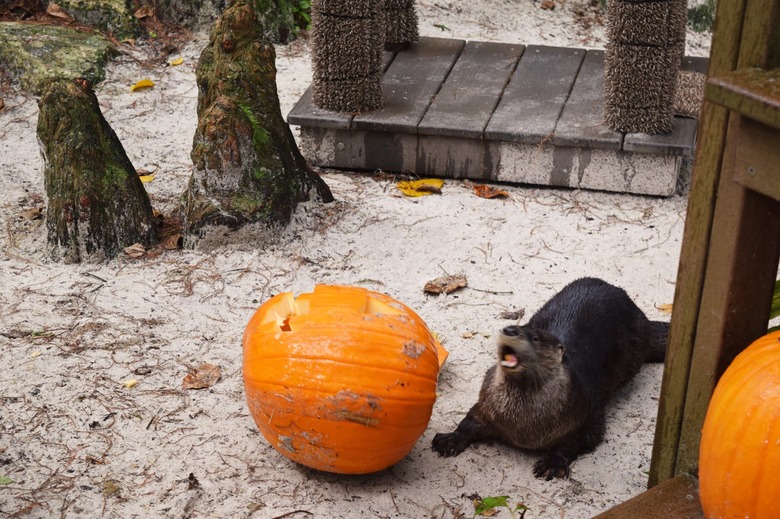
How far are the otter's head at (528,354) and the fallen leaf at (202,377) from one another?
1.39m

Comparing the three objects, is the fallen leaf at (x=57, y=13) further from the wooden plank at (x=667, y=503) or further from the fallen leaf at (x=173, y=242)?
the wooden plank at (x=667, y=503)

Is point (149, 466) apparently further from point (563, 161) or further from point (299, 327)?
point (563, 161)

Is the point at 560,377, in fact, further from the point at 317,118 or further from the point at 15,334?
the point at 317,118

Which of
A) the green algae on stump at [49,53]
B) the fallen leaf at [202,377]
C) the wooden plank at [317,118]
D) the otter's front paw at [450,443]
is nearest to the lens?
the otter's front paw at [450,443]

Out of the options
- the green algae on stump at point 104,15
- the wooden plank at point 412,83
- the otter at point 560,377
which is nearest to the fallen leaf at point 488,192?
the wooden plank at point 412,83

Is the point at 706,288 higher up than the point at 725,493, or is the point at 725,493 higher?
the point at 706,288

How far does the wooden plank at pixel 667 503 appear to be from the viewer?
3193mm

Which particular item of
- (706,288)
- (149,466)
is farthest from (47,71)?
(706,288)

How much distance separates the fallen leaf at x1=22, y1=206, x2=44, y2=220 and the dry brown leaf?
74.2 inches

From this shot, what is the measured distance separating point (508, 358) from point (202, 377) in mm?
1508

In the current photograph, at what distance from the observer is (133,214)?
17.6 feet

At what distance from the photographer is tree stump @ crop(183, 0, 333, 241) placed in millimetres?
5270

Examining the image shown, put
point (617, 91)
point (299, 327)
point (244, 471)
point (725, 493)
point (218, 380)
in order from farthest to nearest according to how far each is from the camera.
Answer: point (617, 91) < point (218, 380) < point (244, 471) < point (299, 327) < point (725, 493)

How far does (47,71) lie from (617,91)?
4.24 metres
